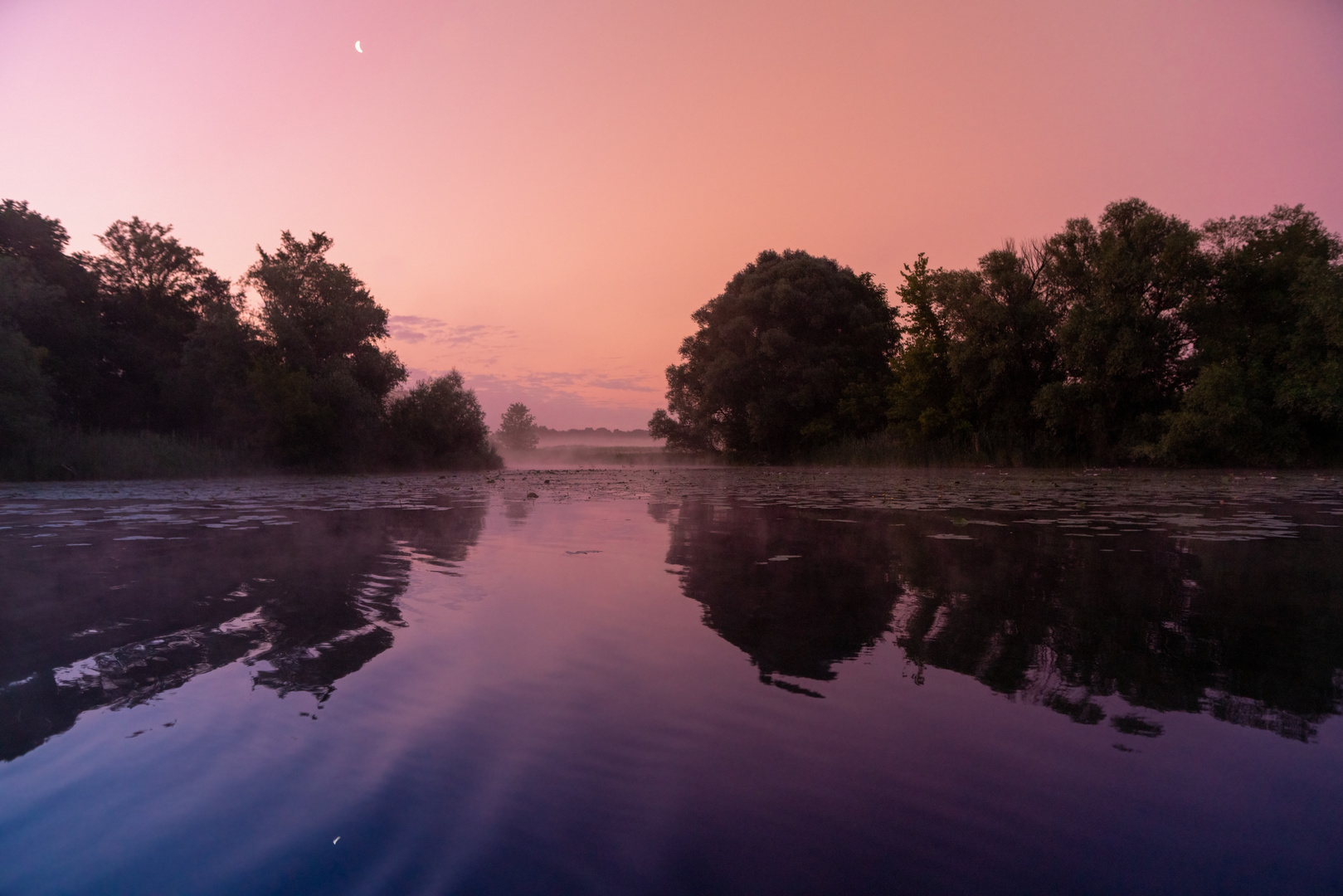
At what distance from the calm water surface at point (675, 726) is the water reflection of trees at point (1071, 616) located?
31 millimetres

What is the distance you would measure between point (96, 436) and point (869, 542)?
28.3m

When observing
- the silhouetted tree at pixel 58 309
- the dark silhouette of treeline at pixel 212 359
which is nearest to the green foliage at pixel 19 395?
the dark silhouette of treeline at pixel 212 359

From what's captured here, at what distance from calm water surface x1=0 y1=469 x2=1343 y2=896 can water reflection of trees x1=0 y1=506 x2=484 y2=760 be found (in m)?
0.03

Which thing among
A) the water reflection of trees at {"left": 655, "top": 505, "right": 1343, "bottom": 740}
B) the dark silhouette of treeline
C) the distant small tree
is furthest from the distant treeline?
the distant small tree

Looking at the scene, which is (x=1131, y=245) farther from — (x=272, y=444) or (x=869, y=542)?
(x=272, y=444)

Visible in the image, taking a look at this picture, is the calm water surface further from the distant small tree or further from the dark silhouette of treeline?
the distant small tree

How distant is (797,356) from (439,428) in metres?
21.1

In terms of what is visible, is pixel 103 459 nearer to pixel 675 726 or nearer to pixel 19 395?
pixel 19 395

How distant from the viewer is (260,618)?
408cm

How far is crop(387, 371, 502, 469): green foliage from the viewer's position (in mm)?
36000

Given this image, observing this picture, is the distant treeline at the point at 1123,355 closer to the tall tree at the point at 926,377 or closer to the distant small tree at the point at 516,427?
the tall tree at the point at 926,377

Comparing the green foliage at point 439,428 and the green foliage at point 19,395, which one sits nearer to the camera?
the green foliage at point 19,395

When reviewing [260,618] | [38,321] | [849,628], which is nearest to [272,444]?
[38,321]

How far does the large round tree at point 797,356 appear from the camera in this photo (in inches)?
1592
